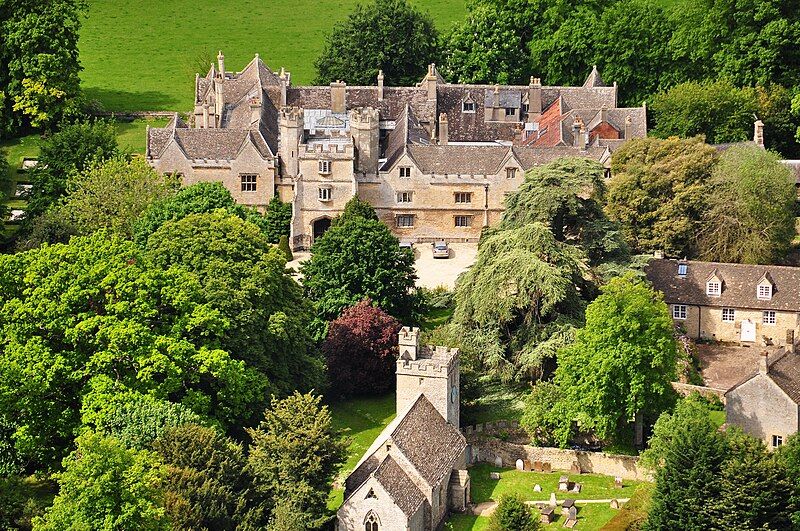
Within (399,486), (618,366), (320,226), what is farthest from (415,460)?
(320,226)

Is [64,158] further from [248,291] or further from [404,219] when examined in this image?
[248,291]

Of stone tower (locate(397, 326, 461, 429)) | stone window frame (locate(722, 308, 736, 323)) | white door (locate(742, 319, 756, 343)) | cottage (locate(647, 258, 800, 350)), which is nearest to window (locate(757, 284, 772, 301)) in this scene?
cottage (locate(647, 258, 800, 350))

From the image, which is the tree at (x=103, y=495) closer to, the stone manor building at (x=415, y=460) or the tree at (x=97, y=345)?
the tree at (x=97, y=345)

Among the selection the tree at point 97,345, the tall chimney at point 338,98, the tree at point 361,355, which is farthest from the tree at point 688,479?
the tall chimney at point 338,98

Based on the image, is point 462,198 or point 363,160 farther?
point 462,198

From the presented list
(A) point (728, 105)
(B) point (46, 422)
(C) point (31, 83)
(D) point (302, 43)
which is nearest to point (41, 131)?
(C) point (31, 83)
